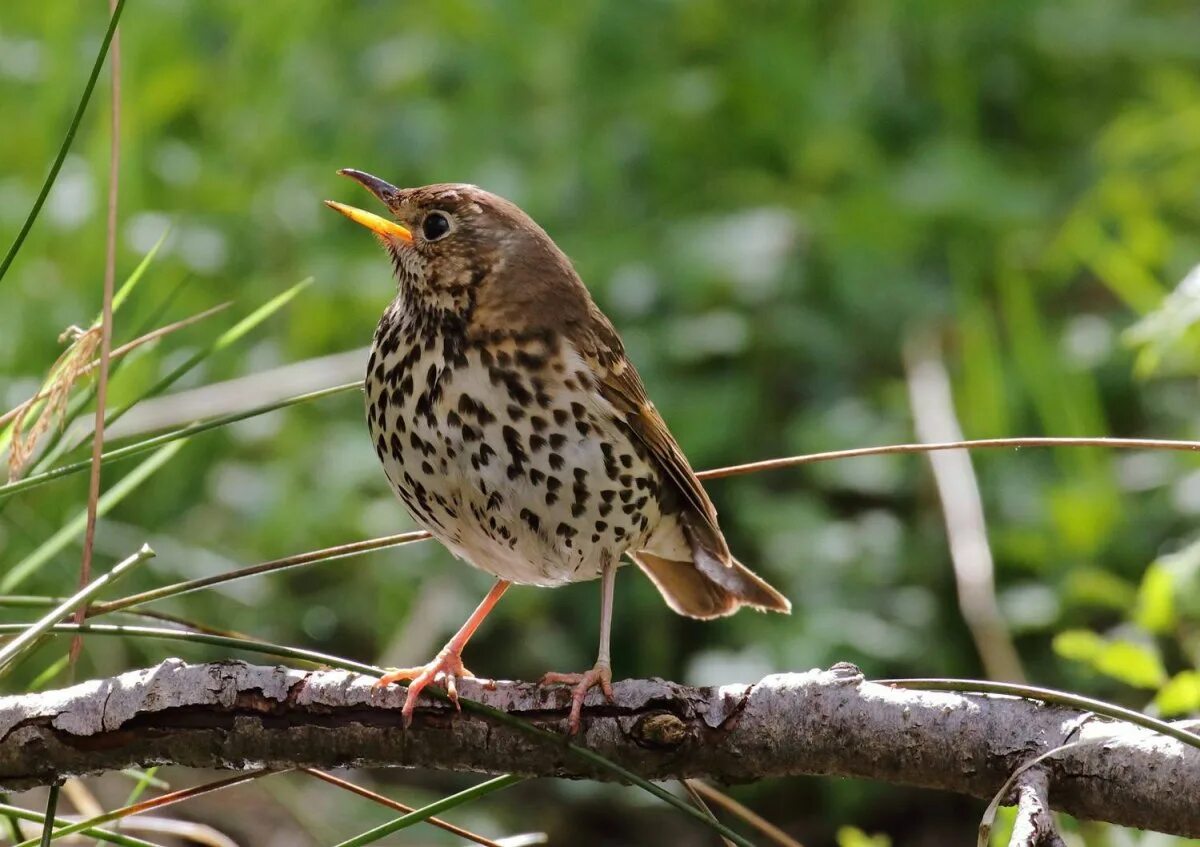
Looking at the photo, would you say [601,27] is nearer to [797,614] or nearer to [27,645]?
[797,614]

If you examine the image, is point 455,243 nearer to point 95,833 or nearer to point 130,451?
point 130,451

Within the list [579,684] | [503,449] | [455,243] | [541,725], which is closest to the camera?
[541,725]

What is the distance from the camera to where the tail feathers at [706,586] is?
2871mm

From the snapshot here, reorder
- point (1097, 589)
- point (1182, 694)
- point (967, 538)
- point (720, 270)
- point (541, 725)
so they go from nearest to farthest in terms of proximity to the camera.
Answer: point (541, 725) → point (1182, 694) → point (1097, 589) → point (967, 538) → point (720, 270)

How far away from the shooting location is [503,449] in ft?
7.75

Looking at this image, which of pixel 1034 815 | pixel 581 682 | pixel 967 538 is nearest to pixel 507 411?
pixel 581 682

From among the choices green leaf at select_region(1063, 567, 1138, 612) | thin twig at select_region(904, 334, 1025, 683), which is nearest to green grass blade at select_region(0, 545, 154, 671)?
green leaf at select_region(1063, 567, 1138, 612)

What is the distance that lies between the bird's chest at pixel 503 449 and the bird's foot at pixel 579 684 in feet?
1.21

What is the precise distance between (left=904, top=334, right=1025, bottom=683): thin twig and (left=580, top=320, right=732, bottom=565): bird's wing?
1.33 metres

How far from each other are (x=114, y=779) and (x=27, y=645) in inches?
89.3

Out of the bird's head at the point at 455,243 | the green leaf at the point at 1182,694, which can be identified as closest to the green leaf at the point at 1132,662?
the green leaf at the point at 1182,694

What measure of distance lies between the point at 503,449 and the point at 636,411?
0.32 metres

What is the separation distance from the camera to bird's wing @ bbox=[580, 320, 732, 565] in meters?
2.55

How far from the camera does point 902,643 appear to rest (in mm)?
4008
